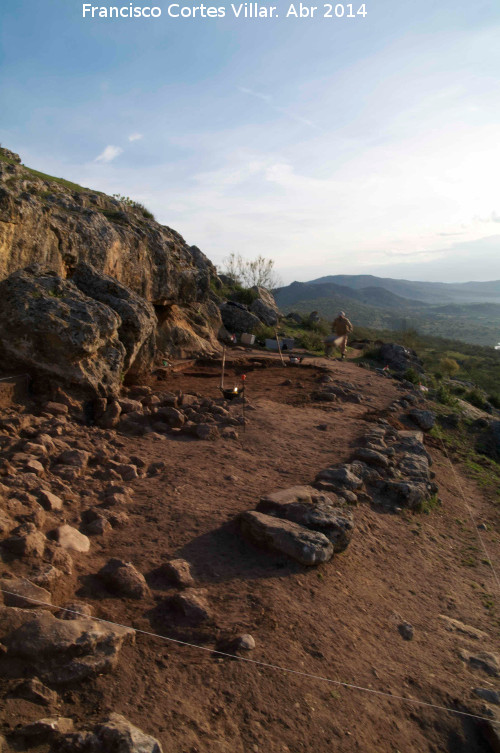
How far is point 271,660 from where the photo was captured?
2.73 metres

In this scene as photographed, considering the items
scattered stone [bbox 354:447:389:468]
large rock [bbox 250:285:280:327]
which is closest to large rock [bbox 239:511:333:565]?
scattered stone [bbox 354:447:389:468]

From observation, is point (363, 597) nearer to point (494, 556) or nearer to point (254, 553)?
point (254, 553)

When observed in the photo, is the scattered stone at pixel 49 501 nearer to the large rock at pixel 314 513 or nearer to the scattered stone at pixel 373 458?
the large rock at pixel 314 513

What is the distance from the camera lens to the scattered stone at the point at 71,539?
10.8 ft

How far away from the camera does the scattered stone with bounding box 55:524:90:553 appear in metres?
3.30

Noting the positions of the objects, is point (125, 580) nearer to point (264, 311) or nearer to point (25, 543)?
point (25, 543)

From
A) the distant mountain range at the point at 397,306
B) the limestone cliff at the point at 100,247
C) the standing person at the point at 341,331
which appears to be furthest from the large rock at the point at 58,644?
the distant mountain range at the point at 397,306

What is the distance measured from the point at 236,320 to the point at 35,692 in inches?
608

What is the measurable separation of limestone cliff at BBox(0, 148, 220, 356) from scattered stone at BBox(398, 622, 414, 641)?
5693 millimetres

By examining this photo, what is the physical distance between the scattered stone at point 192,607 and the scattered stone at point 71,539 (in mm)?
775

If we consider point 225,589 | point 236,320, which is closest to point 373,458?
point 225,589

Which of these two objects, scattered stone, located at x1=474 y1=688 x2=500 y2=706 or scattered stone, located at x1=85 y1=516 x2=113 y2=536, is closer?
scattered stone, located at x1=474 y1=688 x2=500 y2=706

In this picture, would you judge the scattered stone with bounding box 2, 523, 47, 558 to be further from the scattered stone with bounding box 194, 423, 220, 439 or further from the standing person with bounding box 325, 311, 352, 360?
the standing person with bounding box 325, 311, 352, 360

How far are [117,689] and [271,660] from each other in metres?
0.86
